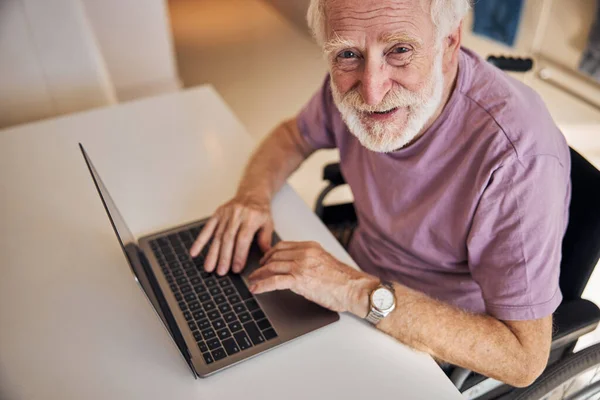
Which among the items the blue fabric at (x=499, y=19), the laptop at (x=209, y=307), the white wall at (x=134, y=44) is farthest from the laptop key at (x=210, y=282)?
the blue fabric at (x=499, y=19)

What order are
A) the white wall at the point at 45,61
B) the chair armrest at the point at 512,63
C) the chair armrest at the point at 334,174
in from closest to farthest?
the chair armrest at the point at 512,63
the chair armrest at the point at 334,174
the white wall at the point at 45,61

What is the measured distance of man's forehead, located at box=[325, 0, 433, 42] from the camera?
36.2 inches

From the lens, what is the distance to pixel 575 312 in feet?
3.38

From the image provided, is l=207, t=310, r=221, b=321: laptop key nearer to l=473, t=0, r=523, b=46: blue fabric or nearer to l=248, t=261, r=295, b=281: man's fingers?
l=248, t=261, r=295, b=281: man's fingers

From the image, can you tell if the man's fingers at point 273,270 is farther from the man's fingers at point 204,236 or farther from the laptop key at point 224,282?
the man's fingers at point 204,236

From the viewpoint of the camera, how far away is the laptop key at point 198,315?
0.97m

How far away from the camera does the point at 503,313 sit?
93cm

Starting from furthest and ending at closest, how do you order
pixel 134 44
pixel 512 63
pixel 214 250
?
pixel 134 44, pixel 512 63, pixel 214 250

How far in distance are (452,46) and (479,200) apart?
30 cm

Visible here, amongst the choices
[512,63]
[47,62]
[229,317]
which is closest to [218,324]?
[229,317]

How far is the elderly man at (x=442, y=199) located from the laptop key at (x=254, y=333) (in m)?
0.06

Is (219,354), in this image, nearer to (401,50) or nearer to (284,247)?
(284,247)

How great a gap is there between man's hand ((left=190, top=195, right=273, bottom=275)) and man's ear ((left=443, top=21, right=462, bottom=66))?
0.51m

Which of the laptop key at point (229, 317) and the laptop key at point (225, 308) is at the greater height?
the laptop key at point (225, 308)
